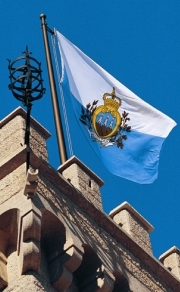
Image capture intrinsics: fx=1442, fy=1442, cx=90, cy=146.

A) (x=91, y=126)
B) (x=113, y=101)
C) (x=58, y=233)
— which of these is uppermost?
(x=113, y=101)

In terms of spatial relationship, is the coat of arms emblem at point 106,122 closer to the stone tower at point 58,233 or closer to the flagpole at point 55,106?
the flagpole at point 55,106

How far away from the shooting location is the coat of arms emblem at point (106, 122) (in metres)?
30.5

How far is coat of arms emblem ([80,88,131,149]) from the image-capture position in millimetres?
30547

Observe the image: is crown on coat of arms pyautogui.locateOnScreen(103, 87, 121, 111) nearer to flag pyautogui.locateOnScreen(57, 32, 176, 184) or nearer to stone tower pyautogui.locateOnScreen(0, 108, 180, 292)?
flag pyautogui.locateOnScreen(57, 32, 176, 184)

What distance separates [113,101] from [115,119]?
2.28 ft

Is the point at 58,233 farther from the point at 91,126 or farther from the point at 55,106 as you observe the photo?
the point at 55,106

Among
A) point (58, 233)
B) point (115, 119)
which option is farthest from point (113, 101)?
point (58, 233)

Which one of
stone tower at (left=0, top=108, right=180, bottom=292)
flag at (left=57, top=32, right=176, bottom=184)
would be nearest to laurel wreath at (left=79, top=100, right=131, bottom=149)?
A: flag at (left=57, top=32, right=176, bottom=184)

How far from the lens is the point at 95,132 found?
30562 millimetres

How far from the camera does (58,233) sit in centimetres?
2483

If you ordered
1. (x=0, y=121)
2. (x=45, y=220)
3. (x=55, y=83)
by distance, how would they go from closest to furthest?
1. (x=45, y=220)
2. (x=0, y=121)
3. (x=55, y=83)

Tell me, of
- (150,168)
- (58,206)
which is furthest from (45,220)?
(150,168)

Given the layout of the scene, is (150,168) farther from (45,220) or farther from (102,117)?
(45,220)

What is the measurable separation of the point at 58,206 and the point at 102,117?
618cm
